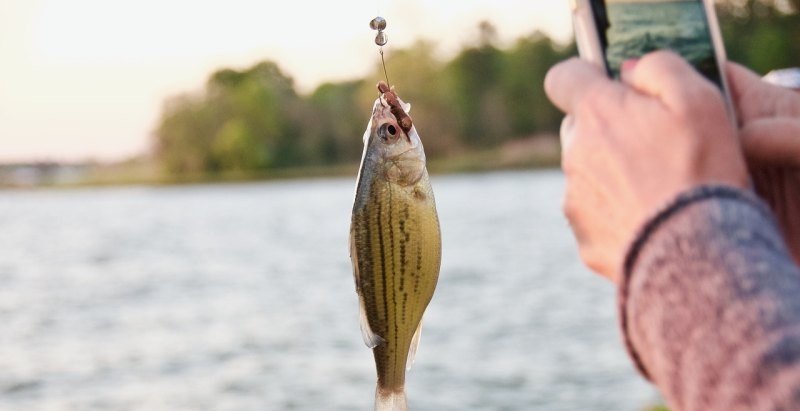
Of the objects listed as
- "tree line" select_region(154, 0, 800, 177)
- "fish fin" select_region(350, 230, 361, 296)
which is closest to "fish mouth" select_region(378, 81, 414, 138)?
"fish fin" select_region(350, 230, 361, 296)

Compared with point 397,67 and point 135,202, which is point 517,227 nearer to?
point 397,67

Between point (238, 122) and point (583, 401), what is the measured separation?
4057cm

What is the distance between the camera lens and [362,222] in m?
2.34

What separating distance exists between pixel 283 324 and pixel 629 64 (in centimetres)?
2384

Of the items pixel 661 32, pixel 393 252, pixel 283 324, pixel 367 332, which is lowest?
pixel 283 324

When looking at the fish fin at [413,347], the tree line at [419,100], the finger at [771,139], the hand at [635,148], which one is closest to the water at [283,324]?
the tree line at [419,100]

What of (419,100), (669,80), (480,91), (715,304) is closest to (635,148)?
(669,80)

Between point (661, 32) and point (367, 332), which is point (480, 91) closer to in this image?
point (367, 332)

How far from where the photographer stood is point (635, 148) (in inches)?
59.9

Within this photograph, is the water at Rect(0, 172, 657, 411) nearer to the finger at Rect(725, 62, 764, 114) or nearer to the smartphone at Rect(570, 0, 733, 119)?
the finger at Rect(725, 62, 764, 114)

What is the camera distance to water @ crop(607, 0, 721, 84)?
1.68m

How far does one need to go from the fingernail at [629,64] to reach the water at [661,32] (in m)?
0.01

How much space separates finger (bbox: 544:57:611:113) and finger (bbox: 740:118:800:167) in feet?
0.82

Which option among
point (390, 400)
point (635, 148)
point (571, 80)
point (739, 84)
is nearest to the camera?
point (635, 148)
